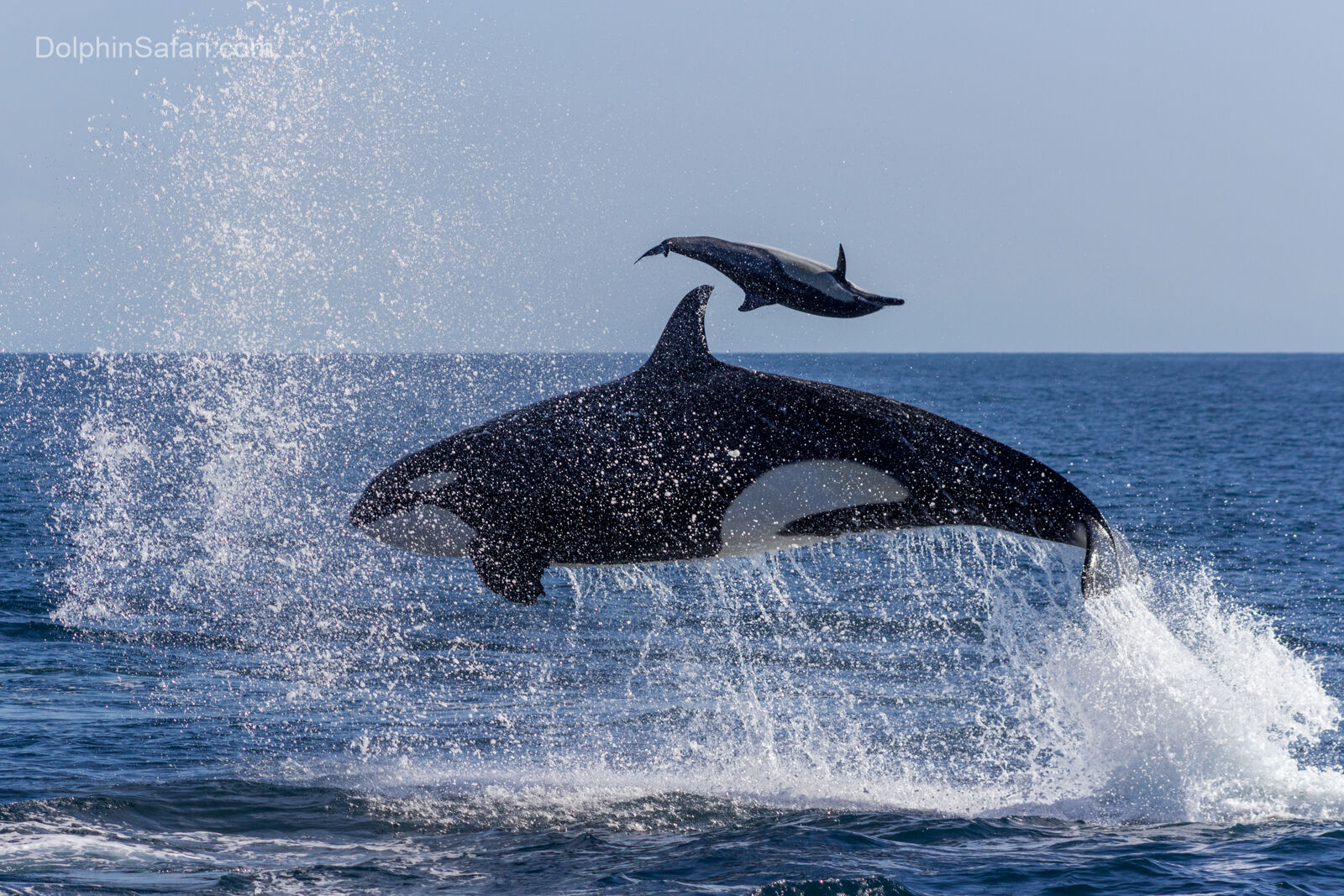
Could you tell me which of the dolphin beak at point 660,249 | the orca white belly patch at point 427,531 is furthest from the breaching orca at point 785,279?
the orca white belly patch at point 427,531

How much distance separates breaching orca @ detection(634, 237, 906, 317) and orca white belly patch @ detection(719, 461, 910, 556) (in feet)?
5.17

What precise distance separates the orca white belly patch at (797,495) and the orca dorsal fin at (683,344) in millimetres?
1164

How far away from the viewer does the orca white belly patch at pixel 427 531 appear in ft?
34.5

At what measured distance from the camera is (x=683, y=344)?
34.6 ft

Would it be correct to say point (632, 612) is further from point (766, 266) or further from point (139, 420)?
point (139, 420)

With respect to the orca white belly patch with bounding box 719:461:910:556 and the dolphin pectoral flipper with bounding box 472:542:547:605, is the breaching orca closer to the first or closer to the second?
the orca white belly patch with bounding box 719:461:910:556

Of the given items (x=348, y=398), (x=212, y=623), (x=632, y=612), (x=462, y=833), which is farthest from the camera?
(x=348, y=398)

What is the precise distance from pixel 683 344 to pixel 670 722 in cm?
796

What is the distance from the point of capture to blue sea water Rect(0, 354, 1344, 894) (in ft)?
38.7

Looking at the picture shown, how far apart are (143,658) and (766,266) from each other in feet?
50.8

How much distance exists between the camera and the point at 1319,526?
38.2m

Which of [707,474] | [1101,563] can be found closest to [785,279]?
[707,474]

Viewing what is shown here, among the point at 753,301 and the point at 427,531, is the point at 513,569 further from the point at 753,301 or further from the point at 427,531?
the point at 753,301

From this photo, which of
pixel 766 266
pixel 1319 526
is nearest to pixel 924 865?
pixel 766 266
